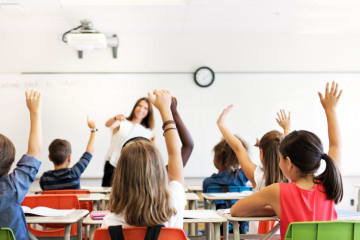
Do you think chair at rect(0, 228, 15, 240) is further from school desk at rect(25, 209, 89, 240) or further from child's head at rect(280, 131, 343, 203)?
child's head at rect(280, 131, 343, 203)

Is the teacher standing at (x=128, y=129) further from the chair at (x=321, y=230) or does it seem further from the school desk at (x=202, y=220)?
the chair at (x=321, y=230)

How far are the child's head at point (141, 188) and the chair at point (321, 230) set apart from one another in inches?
20.9

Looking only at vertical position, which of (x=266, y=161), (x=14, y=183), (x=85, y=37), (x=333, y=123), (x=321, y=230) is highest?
(x=85, y=37)

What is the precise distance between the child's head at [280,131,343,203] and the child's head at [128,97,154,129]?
2943 millimetres

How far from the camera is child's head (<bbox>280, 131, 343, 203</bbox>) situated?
6.76 feet

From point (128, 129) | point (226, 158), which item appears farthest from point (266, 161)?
point (128, 129)

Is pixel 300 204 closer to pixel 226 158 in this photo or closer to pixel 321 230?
pixel 321 230

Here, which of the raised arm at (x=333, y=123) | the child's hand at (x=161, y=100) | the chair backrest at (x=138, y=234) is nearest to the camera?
the chair backrest at (x=138, y=234)

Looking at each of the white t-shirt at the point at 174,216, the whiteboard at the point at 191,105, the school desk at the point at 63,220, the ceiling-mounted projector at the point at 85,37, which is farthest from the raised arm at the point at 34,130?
the whiteboard at the point at 191,105

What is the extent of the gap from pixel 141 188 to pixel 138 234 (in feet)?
0.53

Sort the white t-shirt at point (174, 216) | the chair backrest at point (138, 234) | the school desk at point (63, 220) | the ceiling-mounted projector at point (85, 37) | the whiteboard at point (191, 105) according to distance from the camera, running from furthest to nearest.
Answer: the whiteboard at point (191, 105)
the ceiling-mounted projector at point (85, 37)
the school desk at point (63, 220)
the white t-shirt at point (174, 216)
the chair backrest at point (138, 234)

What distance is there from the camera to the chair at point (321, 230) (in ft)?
5.97

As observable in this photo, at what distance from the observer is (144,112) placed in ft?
16.2

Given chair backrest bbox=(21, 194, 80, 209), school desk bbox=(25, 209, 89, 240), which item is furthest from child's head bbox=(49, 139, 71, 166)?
school desk bbox=(25, 209, 89, 240)
